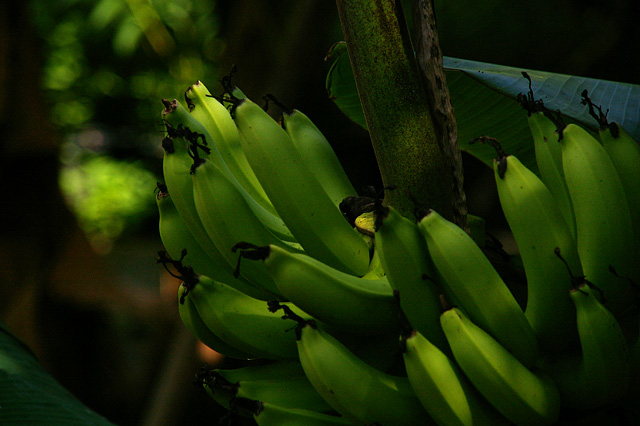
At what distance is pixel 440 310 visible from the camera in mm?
628

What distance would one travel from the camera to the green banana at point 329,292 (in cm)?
60

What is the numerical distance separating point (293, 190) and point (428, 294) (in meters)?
0.18

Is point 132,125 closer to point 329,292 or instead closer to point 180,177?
point 180,177

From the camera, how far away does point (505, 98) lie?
0.97 m

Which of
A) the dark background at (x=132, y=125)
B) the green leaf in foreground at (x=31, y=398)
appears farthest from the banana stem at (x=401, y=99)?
the dark background at (x=132, y=125)

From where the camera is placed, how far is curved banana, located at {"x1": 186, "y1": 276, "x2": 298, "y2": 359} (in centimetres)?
70

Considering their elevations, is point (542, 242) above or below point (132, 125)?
above

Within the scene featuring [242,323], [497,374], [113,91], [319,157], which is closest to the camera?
[497,374]

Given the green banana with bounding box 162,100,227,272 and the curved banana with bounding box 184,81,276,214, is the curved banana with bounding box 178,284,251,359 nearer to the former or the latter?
the green banana with bounding box 162,100,227,272

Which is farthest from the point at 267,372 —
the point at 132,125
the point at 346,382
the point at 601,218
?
the point at 132,125

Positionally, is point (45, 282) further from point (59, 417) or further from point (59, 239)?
point (59, 417)

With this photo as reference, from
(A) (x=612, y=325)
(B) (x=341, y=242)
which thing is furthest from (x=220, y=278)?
(A) (x=612, y=325)

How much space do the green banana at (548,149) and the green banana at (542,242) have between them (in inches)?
4.4

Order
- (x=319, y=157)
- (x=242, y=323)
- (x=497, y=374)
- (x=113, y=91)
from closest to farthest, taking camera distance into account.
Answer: (x=497, y=374), (x=242, y=323), (x=319, y=157), (x=113, y=91)
